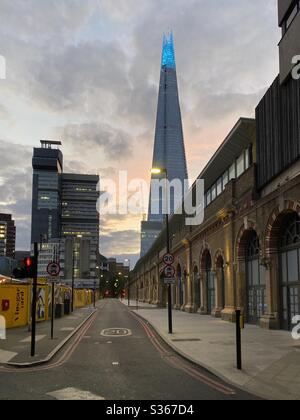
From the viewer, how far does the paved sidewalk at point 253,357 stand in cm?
1051

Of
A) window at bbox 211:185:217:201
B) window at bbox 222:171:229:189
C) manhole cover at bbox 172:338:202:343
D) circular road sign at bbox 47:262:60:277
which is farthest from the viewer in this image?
window at bbox 211:185:217:201

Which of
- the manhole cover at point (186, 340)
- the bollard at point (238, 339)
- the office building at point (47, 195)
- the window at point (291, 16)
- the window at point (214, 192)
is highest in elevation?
the office building at point (47, 195)

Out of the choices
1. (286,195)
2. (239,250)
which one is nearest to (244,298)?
(239,250)

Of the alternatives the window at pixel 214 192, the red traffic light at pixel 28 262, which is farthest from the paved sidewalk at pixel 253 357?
the window at pixel 214 192

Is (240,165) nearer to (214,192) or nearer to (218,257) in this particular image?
(218,257)

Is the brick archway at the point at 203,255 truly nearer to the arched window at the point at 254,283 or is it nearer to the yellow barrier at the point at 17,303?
the arched window at the point at 254,283

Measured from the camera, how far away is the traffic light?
51.5 ft

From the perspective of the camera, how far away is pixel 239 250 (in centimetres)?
3009

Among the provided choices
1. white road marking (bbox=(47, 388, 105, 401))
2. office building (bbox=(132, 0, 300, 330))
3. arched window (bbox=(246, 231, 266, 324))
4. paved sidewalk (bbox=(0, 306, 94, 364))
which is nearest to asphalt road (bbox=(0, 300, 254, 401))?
white road marking (bbox=(47, 388, 105, 401))

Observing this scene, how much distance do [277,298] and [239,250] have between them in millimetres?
6238

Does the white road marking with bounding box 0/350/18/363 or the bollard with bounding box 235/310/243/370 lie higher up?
the bollard with bounding box 235/310/243/370

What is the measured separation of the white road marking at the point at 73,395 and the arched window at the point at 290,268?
14505 millimetres

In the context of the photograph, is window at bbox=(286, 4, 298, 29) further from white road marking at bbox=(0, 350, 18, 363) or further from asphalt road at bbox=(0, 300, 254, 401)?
white road marking at bbox=(0, 350, 18, 363)

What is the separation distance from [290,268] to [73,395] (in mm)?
15762
